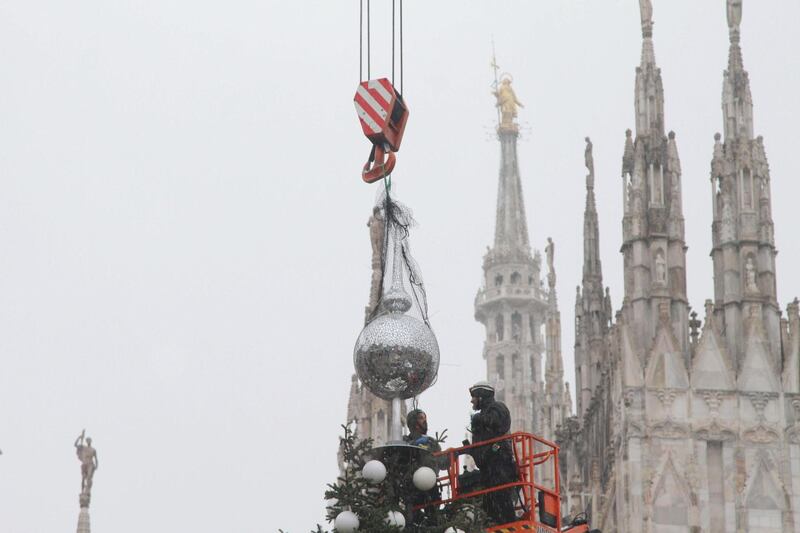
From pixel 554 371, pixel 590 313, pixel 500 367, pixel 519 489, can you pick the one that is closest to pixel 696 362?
pixel 590 313

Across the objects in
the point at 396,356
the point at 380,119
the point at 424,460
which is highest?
the point at 380,119

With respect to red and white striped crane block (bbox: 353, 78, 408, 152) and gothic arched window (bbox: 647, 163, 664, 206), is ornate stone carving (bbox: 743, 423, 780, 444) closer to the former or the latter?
gothic arched window (bbox: 647, 163, 664, 206)

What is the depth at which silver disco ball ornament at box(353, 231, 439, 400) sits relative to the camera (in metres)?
15.3

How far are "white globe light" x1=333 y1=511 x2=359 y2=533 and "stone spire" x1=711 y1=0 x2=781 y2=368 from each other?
27.0 metres

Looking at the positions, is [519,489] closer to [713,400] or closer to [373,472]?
[373,472]

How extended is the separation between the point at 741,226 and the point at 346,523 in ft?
93.6

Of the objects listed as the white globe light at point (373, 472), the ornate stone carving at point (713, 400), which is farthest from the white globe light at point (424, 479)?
the ornate stone carving at point (713, 400)

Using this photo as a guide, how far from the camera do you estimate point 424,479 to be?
49.3ft

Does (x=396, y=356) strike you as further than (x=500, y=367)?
No

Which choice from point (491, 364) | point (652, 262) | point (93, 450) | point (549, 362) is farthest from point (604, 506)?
point (491, 364)

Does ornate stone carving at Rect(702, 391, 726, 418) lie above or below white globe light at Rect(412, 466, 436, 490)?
above

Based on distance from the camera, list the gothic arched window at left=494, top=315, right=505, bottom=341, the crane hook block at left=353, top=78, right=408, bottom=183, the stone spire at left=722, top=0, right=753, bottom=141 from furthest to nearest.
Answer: the gothic arched window at left=494, top=315, right=505, bottom=341
the stone spire at left=722, top=0, right=753, bottom=141
the crane hook block at left=353, top=78, right=408, bottom=183

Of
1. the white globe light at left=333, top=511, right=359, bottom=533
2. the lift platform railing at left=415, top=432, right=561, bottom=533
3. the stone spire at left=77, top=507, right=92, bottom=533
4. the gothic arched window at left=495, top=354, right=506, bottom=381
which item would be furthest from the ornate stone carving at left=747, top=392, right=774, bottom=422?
the gothic arched window at left=495, top=354, right=506, bottom=381

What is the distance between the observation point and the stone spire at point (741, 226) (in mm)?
41000
